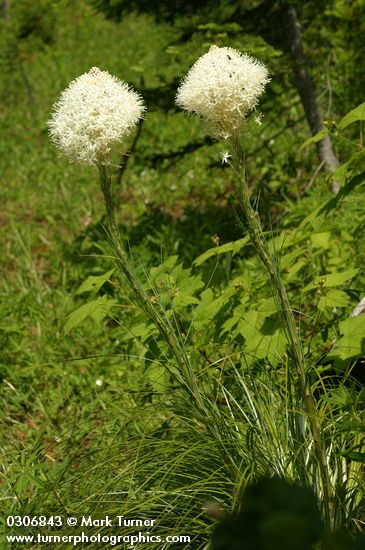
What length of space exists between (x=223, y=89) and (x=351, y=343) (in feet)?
3.68

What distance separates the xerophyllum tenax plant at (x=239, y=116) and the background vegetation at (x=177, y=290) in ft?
0.46

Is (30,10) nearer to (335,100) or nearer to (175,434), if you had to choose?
(335,100)

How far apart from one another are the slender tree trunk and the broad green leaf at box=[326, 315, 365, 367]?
3245mm

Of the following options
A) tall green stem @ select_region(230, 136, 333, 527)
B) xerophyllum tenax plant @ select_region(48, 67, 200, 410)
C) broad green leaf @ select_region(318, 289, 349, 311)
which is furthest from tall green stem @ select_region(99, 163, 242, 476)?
broad green leaf @ select_region(318, 289, 349, 311)

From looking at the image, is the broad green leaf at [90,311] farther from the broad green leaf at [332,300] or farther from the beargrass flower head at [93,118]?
the broad green leaf at [332,300]

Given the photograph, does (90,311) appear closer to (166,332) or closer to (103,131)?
(166,332)

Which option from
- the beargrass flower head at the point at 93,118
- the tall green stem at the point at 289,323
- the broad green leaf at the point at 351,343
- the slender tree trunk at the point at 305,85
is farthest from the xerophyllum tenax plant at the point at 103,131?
the slender tree trunk at the point at 305,85

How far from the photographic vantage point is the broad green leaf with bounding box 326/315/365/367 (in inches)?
106

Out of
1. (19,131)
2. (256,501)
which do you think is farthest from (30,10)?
(256,501)

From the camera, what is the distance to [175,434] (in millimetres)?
2703

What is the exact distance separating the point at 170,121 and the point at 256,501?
8965mm

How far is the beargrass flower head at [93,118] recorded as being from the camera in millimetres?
2395

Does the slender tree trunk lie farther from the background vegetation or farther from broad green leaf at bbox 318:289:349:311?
broad green leaf at bbox 318:289:349:311

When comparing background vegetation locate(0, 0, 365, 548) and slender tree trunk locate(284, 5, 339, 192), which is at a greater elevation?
slender tree trunk locate(284, 5, 339, 192)
